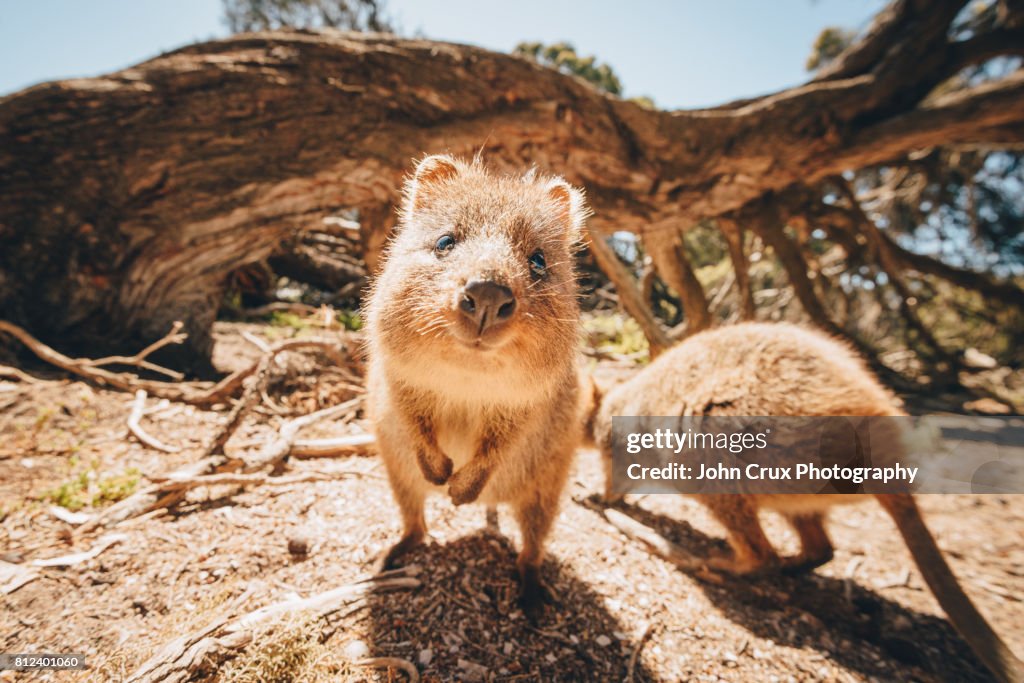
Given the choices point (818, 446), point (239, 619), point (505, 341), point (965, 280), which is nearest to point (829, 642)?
point (818, 446)

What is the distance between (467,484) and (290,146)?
12.9 ft

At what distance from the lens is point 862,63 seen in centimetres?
573

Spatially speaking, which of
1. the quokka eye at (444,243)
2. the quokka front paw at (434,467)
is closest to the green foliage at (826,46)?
the quokka eye at (444,243)

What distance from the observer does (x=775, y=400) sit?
2.70 metres

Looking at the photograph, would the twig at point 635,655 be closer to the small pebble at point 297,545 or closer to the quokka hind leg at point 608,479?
the quokka hind leg at point 608,479

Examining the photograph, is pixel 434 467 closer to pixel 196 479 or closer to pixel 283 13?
pixel 196 479

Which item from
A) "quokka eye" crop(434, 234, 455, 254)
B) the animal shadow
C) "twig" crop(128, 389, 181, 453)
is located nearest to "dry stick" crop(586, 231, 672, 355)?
the animal shadow

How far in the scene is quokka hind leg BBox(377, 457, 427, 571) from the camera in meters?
2.50

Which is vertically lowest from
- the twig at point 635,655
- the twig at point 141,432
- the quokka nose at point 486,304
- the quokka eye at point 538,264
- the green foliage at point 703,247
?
the twig at point 635,655

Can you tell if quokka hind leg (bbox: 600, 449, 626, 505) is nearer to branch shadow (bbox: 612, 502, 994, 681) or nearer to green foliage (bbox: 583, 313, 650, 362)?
branch shadow (bbox: 612, 502, 994, 681)

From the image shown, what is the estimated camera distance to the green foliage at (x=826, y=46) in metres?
8.37

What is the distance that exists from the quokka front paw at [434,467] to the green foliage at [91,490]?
2.05 metres

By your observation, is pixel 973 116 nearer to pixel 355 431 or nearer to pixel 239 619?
pixel 355 431

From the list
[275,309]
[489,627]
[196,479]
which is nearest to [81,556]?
[196,479]
